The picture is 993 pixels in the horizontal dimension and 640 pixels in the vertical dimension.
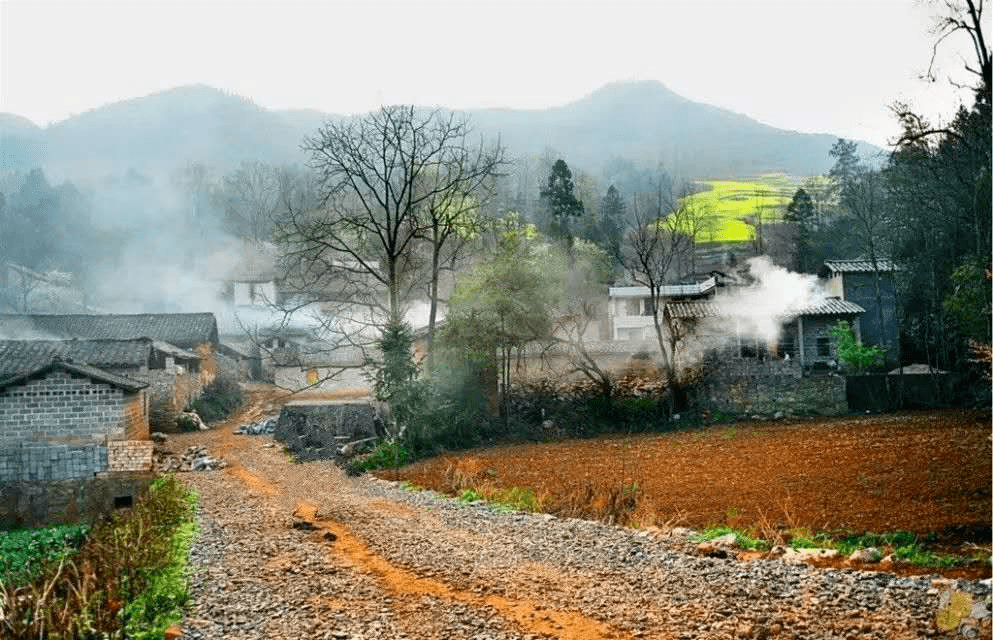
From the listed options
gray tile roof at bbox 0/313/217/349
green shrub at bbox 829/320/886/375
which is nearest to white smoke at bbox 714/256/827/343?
green shrub at bbox 829/320/886/375

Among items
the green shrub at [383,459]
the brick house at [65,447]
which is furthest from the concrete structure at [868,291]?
the brick house at [65,447]

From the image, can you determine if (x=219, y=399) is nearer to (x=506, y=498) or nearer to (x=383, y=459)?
(x=383, y=459)

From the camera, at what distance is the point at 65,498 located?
60.3 feet

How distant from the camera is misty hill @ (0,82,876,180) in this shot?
118875 millimetres

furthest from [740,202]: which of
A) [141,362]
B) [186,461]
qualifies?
[186,461]

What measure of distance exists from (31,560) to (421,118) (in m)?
16.8

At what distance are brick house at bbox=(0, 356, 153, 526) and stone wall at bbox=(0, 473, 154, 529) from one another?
2 cm

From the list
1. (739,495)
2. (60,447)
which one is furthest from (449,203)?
(739,495)

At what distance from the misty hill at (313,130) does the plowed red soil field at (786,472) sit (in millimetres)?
92904

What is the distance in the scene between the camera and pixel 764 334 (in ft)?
110

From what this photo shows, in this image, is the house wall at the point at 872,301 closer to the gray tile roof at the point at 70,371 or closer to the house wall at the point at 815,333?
the house wall at the point at 815,333

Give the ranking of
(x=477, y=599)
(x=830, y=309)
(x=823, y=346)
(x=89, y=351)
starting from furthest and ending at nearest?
(x=823, y=346), (x=830, y=309), (x=89, y=351), (x=477, y=599)

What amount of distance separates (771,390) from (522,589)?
21463mm

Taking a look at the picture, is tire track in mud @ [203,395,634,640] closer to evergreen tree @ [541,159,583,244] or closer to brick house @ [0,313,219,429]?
brick house @ [0,313,219,429]
